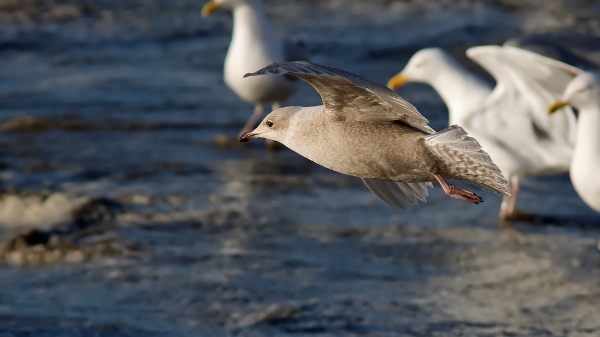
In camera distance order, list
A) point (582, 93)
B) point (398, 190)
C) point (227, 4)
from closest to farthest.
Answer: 1. point (398, 190)
2. point (582, 93)
3. point (227, 4)

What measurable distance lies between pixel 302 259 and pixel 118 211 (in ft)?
5.22

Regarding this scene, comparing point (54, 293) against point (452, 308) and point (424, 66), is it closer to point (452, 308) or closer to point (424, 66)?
point (452, 308)

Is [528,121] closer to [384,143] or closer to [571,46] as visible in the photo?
[571,46]

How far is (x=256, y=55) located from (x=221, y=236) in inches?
92.2

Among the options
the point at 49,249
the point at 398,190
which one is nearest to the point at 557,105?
the point at 398,190

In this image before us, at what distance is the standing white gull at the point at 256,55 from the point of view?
8328mm

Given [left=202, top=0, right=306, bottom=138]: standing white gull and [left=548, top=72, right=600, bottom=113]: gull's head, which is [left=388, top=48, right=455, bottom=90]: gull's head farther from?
[left=548, top=72, right=600, bottom=113]: gull's head

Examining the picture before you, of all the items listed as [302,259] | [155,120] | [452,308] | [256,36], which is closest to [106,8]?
[155,120]

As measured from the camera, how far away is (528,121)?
7141mm

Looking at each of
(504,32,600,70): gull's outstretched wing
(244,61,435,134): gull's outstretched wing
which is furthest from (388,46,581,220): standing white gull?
(244,61,435,134): gull's outstretched wing

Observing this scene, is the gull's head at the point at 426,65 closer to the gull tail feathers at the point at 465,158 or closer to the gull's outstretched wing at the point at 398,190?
the gull's outstretched wing at the point at 398,190

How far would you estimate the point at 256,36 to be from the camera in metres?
8.47

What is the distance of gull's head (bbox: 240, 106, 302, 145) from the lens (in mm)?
4258

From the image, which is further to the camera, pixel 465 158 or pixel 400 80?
pixel 400 80
